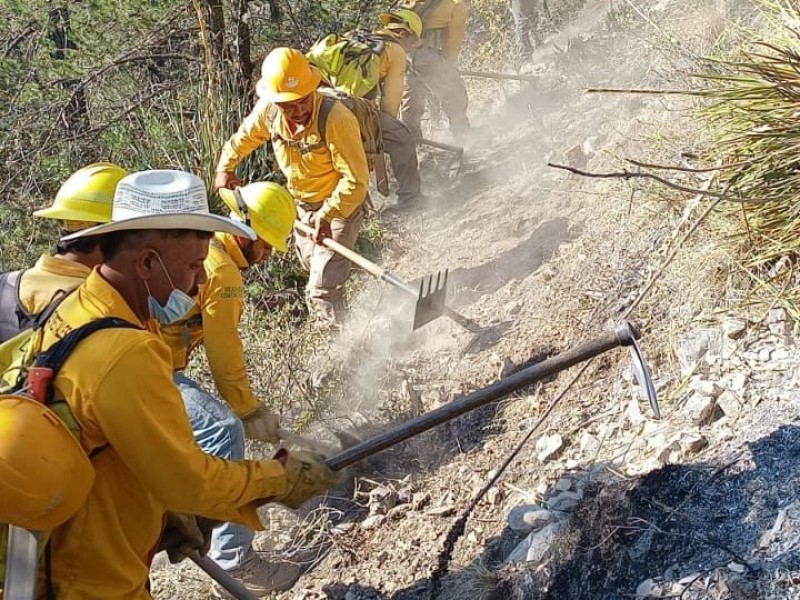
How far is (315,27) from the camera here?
8141 mm

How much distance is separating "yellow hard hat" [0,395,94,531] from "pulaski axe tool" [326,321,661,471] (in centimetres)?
105

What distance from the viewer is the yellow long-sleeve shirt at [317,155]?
5.18 metres

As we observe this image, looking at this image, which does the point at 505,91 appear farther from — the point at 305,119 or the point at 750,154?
the point at 750,154

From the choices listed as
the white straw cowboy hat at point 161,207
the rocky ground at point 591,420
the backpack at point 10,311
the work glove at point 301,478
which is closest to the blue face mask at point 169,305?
the white straw cowboy hat at point 161,207

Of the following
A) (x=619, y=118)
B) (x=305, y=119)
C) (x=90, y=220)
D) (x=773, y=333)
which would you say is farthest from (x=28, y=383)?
(x=619, y=118)

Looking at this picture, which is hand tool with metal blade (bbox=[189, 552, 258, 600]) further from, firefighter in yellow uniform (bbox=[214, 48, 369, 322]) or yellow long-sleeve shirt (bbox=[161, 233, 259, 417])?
firefighter in yellow uniform (bbox=[214, 48, 369, 322])

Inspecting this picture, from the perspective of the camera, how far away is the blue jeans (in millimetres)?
3414

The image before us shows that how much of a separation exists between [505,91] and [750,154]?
6.41m

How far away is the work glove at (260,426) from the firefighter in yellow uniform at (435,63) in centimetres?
551

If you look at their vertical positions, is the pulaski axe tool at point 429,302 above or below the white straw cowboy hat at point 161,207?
below

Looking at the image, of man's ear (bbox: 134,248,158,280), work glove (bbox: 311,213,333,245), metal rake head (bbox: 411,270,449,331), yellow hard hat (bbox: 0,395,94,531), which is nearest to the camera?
yellow hard hat (bbox: 0,395,94,531)

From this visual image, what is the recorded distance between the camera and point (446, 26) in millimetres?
8703

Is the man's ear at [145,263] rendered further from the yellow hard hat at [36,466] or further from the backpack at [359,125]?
the backpack at [359,125]

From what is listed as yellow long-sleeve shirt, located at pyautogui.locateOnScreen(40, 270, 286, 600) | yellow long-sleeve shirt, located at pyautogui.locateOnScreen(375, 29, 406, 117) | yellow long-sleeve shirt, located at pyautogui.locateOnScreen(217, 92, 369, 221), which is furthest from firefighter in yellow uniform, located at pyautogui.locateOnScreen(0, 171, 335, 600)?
yellow long-sleeve shirt, located at pyautogui.locateOnScreen(375, 29, 406, 117)
